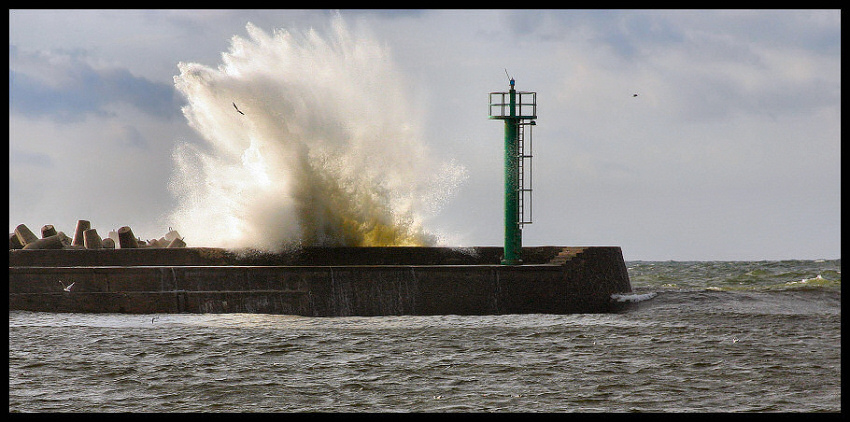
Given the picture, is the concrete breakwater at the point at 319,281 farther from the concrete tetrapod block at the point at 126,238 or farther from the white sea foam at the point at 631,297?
the concrete tetrapod block at the point at 126,238

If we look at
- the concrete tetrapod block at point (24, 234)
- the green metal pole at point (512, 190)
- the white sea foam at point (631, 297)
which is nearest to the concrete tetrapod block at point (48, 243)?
the concrete tetrapod block at point (24, 234)

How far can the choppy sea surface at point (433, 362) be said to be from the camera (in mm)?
8961

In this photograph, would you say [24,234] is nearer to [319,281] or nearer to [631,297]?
[319,281]

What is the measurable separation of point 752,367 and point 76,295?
13.9 metres

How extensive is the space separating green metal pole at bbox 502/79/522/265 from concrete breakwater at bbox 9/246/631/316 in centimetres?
71

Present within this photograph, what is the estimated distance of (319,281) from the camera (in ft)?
55.8

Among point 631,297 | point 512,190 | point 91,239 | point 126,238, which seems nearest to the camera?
point 512,190

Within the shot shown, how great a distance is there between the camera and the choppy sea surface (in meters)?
8.96

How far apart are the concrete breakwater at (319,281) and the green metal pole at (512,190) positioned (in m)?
0.71

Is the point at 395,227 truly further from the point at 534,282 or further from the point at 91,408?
the point at 91,408

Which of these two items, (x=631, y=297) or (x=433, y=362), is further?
(x=631, y=297)

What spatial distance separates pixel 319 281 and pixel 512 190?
4.32 metres

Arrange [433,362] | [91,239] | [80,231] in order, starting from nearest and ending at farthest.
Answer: [433,362] < [91,239] < [80,231]

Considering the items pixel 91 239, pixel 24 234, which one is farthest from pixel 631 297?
pixel 24 234
